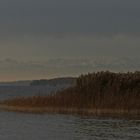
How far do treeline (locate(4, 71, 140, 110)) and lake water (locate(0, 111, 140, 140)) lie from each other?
5.87 m

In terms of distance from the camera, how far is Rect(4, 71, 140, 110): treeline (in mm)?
79562

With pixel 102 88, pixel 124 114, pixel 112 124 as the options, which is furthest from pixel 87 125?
pixel 102 88

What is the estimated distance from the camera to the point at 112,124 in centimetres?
6494

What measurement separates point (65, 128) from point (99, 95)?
20169 mm

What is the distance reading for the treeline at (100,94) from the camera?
7956cm

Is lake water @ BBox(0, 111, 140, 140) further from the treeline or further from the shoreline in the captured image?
the treeline

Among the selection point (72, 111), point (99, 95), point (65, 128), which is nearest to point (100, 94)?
point (99, 95)

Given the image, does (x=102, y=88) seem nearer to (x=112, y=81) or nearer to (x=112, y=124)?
(x=112, y=81)

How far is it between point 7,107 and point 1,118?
→ 14.4 m

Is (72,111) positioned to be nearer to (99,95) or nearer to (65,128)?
(99,95)

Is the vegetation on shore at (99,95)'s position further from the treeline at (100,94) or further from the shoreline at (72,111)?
the shoreline at (72,111)

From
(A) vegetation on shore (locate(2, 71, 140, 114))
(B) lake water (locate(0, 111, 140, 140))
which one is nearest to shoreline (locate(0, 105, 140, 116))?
(A) vegetation on shore (locate(2, 71, 140, 114))

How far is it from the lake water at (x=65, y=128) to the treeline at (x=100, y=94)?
587cm

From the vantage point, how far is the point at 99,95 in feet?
267
